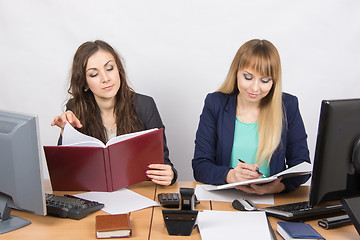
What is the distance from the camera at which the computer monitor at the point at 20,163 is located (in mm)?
1413

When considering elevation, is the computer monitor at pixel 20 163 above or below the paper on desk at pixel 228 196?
above

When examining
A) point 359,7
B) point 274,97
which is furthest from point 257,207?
point 359,7

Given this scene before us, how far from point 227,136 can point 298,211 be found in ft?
2.42

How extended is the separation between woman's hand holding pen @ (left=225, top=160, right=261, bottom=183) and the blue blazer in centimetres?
24

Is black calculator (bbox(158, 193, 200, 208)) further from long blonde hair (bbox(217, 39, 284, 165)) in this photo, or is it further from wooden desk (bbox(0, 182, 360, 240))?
long blonde hair (bbox(217, 39, 284, 165))

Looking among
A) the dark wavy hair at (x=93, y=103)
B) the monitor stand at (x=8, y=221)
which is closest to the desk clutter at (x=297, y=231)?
the monitor stand at (x=8, y=221)

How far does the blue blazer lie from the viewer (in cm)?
223

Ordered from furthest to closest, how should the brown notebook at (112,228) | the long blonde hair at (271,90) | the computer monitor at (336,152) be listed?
1. the long blonde hair at (271,90)
2. the brown notebook at (112,228)
3. the computer monitor at (336,152)

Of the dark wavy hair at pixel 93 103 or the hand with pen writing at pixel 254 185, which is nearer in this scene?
the hand with pen writing at pixel 254 185

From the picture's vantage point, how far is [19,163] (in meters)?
1.45

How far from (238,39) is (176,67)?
19.3 inches

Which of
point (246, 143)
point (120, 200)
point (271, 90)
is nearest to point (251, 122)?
point (246, 143)

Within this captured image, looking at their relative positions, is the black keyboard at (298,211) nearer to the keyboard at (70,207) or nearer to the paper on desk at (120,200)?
the paper on desk at (120,200)

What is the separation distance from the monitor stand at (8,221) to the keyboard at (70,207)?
104 mm
